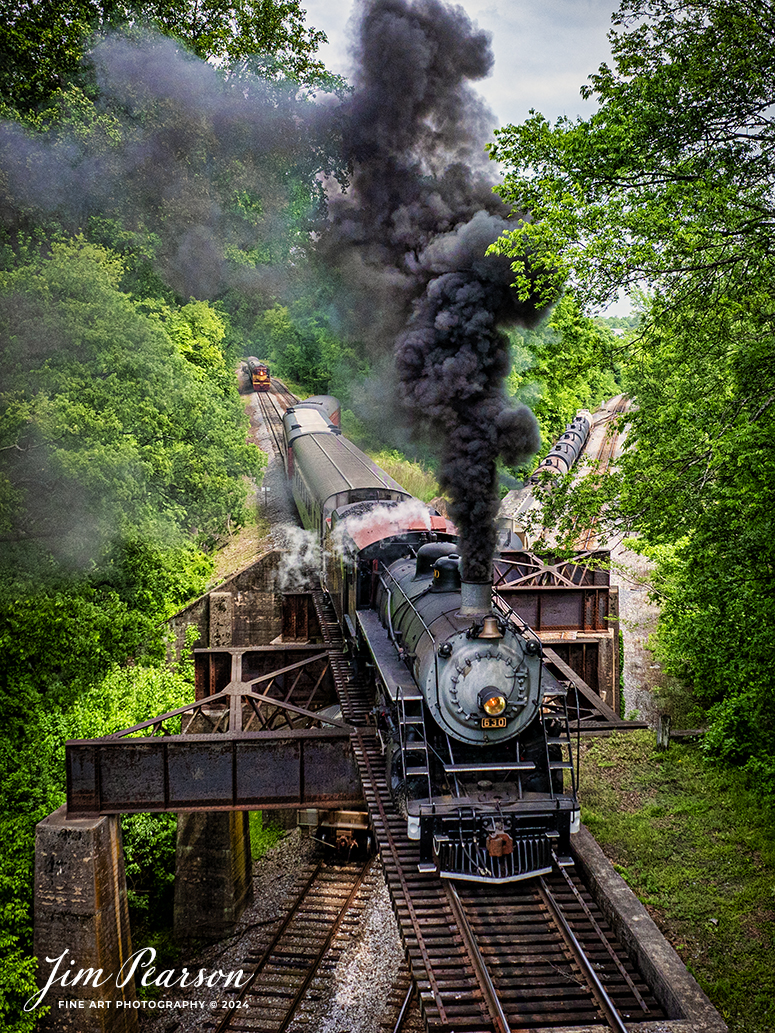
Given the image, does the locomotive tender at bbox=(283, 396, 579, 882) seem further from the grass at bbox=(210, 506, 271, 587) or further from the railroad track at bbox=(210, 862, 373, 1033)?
the grass at bbox=(210, 506, 271, 587)

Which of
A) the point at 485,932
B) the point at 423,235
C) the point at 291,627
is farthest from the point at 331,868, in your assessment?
the point at 423,235

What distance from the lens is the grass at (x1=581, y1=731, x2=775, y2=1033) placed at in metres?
8.83

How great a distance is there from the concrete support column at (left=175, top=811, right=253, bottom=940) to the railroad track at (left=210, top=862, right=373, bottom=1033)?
115 cm

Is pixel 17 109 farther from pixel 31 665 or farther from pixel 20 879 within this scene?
pixel 20 879

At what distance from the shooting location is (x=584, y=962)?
723cm

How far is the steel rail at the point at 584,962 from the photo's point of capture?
21.7 feet

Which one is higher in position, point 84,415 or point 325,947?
point 84,415

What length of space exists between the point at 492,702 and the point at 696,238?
234 inches

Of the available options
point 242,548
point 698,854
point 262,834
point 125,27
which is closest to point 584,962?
point 698,854

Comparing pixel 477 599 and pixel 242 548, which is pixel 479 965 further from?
pixel 242 548

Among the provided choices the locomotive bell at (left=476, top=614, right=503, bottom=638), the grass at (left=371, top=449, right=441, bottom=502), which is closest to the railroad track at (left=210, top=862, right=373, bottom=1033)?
Result: the locomotive bell at (left=476, top=614, right=503, bottom=638)

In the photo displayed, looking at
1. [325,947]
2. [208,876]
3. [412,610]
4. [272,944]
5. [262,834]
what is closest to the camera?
[412,610]

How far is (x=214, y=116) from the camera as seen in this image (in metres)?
26.2
